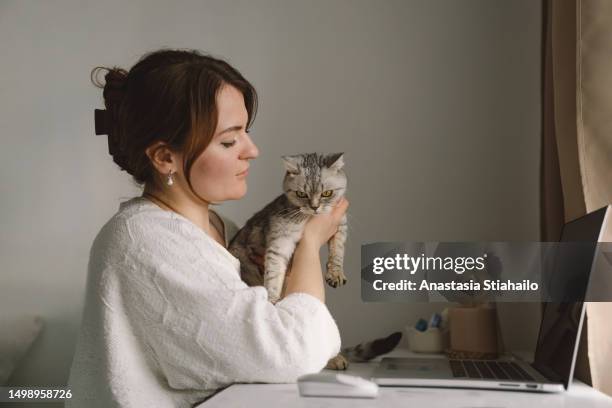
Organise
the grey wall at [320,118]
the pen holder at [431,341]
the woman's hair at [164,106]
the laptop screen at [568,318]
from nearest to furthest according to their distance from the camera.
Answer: the laptop screen at [568,318], the woman's hair at [164,106], the pen holder at [431,341], the grey wall at [320,118]

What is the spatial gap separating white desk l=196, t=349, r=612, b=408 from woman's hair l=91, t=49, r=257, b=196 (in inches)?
15.9

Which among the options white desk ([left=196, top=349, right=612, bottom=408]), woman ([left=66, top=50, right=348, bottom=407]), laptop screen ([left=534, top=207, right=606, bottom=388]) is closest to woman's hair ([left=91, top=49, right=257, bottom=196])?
woman ([left=66, top=50, right=348, bottom=407])

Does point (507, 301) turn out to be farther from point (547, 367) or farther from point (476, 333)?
point (547, 367)

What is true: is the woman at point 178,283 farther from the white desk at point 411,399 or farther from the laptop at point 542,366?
the laptop at point 542,366

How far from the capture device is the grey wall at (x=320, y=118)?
1612 mm

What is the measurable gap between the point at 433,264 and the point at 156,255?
848 mm

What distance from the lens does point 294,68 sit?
67.5 inches

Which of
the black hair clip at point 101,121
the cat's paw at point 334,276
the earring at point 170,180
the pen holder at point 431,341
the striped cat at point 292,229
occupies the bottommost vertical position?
the pen holder at point 431,341

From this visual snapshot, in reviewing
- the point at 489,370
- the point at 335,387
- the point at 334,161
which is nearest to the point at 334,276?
the point at 334,161

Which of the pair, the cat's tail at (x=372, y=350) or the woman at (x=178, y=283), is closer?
the woman at (x=178, y=283)

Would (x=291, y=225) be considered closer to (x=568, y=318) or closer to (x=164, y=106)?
(x=164, y=106)

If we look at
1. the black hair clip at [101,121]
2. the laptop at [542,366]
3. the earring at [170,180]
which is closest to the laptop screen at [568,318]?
the laptop at [542,366]

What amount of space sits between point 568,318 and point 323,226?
0.46m

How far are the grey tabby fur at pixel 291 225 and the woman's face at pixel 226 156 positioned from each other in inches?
5.0
